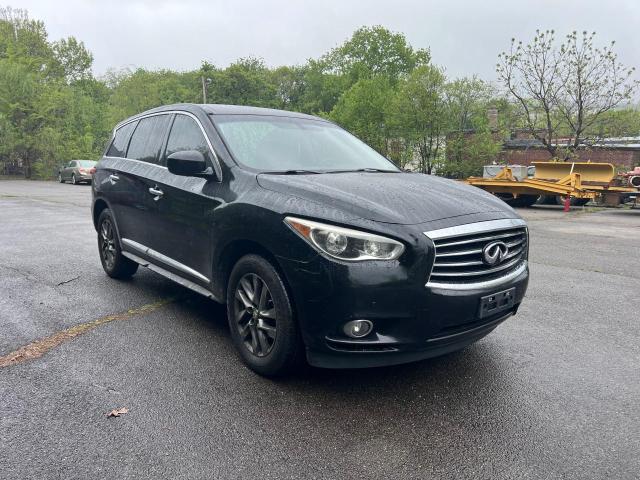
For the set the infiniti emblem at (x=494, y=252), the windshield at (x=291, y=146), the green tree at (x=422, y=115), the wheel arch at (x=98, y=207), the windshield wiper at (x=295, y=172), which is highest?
the green tree at (x=422, y=115)

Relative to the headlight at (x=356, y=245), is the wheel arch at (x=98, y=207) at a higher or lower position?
lower

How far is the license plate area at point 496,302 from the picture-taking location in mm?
2938

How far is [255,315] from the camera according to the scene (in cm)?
324

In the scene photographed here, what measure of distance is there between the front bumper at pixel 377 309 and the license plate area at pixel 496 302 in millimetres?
48

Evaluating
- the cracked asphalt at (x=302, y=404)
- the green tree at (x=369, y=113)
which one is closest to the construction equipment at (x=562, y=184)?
the green tree at (x=369, y=113)

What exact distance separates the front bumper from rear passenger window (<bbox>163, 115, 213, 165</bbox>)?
4.87 feet

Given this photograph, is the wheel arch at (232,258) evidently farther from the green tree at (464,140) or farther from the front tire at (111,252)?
the green tree at (464,140)

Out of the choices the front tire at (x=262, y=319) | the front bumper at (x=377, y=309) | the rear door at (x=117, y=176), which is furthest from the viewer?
the rear door at (x=117, y=176)

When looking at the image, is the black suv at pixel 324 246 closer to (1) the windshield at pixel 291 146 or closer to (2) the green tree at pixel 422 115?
(1) the windshield at pixel 291 146

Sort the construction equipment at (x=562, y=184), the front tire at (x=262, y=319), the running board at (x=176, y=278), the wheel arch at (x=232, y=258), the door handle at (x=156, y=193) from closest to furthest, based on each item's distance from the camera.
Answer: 1. the front tire at (x=262, y=319)
2. the wheel arch at (x=232, y=258)
3. the running board at (x=176, y=278)
4. the door handle at (x=156, y=193)
5. the construction equipment at (x=562, y=184)

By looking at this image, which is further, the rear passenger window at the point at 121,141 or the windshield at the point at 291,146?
the rear passenger window at the point at 121,141

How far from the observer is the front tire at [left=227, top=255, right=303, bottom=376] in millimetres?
2975

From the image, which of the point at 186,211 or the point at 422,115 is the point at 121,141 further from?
the point at 422,115

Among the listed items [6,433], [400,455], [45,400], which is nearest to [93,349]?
[45,400]
